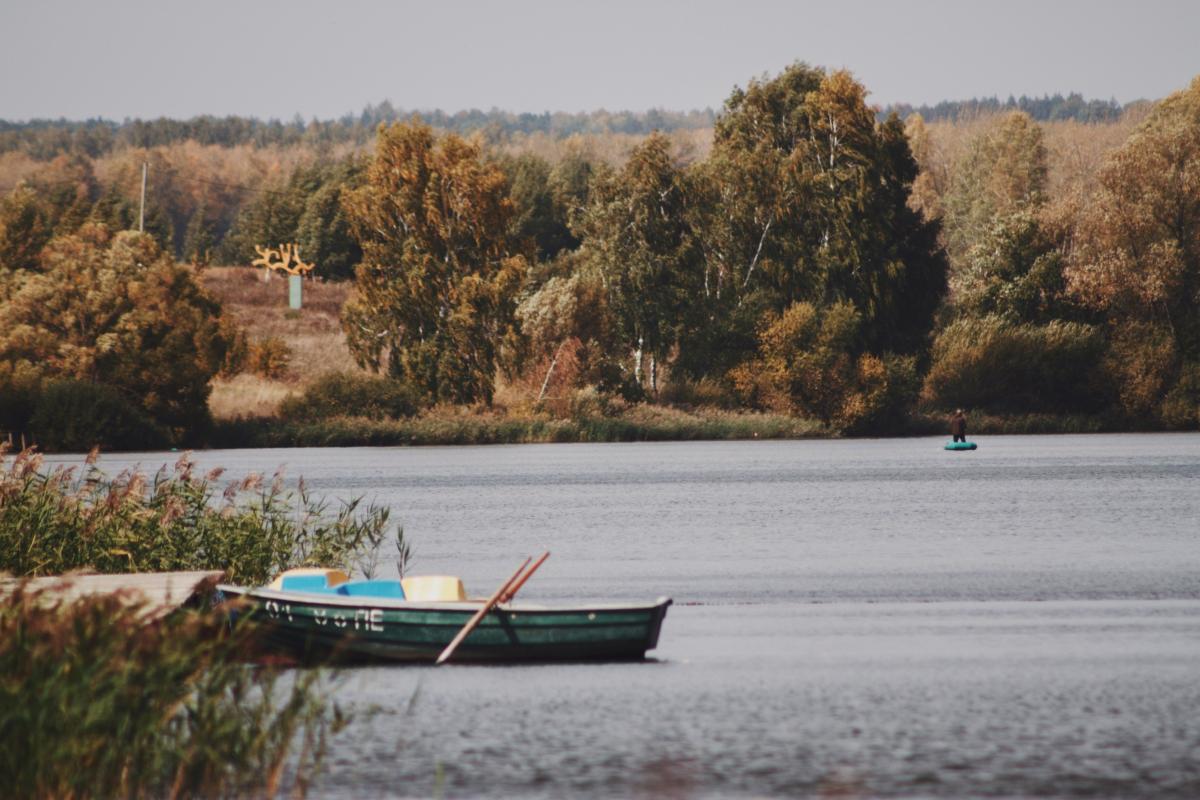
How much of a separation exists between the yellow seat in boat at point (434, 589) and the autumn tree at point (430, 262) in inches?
2462

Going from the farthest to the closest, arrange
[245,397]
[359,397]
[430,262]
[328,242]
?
[328,242] → [245,397] → [430,262] → [359,397]

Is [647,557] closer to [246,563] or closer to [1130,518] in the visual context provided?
[246,563]

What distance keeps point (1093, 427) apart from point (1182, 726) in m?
77.3

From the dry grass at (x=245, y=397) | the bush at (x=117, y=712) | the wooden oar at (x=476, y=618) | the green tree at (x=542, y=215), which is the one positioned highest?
the green tree at (x=542, y=215)

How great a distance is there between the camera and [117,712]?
1238 centimetres

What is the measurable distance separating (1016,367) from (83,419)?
47974mm

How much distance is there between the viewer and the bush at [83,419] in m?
74.0

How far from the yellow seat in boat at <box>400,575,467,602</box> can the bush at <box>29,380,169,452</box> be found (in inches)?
2133

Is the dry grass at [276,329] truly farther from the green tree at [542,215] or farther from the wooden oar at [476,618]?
the wooden oar at [476,618]

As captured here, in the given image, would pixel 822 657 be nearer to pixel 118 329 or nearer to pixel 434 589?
pixel 434 589

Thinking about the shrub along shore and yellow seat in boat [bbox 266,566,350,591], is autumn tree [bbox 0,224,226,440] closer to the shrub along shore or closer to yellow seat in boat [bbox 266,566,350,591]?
the shrub along shore

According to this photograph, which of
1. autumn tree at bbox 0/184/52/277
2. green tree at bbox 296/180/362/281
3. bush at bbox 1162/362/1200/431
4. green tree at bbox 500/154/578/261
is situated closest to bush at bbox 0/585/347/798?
bush at bbox 1162/362/1200/431

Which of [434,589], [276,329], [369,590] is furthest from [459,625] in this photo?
[276,329]

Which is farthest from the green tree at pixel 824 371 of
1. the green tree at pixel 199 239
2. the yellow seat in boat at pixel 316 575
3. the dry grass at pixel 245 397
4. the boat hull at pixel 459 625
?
the green tree at pixel 199 239
